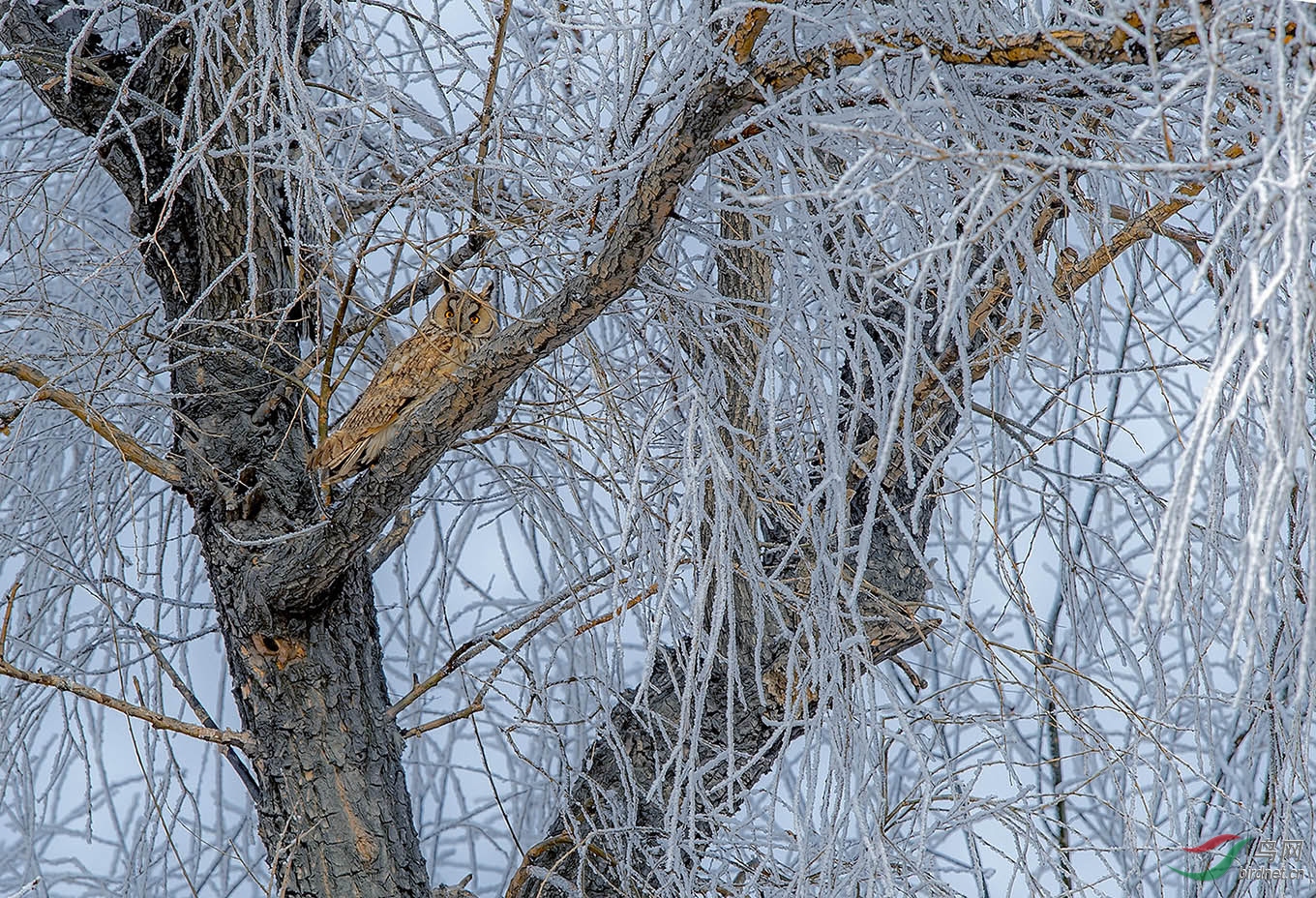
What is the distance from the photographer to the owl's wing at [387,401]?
4.16 ft

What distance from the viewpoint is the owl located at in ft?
4.16

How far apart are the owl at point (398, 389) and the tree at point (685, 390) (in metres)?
0.05

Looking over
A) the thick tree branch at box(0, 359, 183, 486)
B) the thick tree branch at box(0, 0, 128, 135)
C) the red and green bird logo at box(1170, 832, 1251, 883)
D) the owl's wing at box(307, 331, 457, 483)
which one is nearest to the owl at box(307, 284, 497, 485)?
the owl's wing at box(307, 331, 457, 483)

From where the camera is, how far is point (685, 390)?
1151 mm

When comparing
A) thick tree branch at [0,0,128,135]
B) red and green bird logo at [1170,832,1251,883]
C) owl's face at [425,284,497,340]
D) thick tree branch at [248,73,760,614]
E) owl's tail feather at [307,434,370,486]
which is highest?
thick tree branch at [0,0,128,135]

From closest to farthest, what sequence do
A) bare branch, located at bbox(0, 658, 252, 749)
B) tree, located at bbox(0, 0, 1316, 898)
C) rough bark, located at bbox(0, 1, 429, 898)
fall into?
1. tree, located at bbox(0, 0, 1316, 898)
2. bare branch, located at bbox(0, 658, 252, 749)
3. rough bark, located at bbox(0, 1, 429, 898)

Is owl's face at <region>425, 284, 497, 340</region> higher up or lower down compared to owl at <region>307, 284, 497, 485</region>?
higher up

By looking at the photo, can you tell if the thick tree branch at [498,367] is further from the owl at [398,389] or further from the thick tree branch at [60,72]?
the thick tree branch at [60,72]

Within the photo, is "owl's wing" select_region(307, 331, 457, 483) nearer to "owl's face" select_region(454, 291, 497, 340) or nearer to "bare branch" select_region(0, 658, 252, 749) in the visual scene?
"owl's face" select_region(454, 291, 497, 340)

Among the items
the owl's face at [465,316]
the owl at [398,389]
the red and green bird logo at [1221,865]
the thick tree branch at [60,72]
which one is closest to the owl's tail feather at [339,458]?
the owl at [398,389]

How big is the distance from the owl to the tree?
0.05m

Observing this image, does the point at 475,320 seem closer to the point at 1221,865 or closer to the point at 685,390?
the point at 685,390

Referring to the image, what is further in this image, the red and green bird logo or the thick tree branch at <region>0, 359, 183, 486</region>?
the red and green bird logo

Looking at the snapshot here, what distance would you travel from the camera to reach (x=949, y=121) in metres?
0.87
